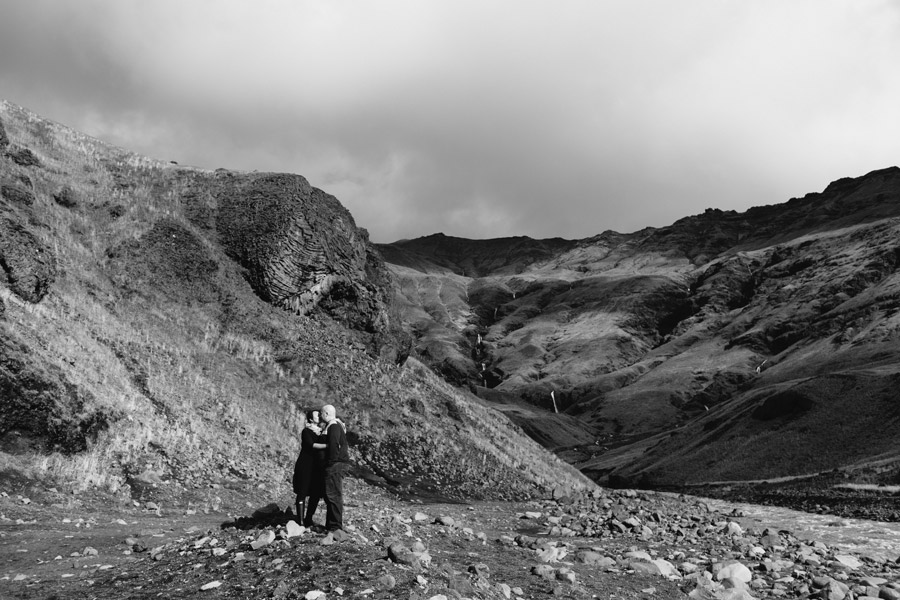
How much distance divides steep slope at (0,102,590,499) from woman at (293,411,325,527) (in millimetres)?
11147

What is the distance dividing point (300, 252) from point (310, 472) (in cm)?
3954

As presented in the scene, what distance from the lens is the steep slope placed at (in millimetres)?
24875

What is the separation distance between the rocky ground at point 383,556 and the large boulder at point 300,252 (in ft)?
68.2

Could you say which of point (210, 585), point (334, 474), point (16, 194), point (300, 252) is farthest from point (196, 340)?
point (210, 585)

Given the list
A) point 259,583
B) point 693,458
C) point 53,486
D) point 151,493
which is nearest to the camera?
point 259,583

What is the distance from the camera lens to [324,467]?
48.2ft

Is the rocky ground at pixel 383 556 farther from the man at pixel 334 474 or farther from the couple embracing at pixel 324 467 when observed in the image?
the couple embracing at pixel 324 467

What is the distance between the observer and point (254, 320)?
Answer: 4544 cm

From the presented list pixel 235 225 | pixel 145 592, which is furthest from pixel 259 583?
pixel 235 225

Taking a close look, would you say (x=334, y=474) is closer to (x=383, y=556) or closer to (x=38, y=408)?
(x=383, y=556)

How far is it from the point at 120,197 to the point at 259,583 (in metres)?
44.8

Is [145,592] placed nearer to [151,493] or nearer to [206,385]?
[151,493]

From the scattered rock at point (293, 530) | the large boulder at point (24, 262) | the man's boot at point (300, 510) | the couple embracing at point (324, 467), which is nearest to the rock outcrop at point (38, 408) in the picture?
the large boulder at point (24, 262)

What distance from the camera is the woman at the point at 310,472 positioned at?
1489 centimetres
